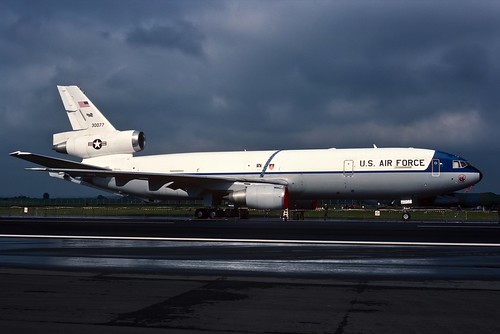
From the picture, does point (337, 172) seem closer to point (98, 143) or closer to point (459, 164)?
point (459, 164)

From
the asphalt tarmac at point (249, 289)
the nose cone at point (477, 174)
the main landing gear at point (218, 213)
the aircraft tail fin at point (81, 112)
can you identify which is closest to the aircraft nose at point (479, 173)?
the nose cone at point (477, 174)

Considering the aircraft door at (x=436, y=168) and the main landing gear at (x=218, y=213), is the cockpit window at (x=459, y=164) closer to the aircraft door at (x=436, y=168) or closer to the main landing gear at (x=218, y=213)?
the aircraft door at (x=436, y=168)

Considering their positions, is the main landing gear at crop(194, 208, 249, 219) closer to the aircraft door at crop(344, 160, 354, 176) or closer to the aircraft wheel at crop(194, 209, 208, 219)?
the aircraft wheel at crop(194, 209, 208, 219)

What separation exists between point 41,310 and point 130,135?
34.1 m

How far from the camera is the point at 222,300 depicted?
712 cm

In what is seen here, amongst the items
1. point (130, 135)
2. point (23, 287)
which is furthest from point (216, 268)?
point (130, 135)

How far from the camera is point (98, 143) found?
134ft

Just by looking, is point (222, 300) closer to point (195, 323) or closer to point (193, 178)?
point (195, 323)

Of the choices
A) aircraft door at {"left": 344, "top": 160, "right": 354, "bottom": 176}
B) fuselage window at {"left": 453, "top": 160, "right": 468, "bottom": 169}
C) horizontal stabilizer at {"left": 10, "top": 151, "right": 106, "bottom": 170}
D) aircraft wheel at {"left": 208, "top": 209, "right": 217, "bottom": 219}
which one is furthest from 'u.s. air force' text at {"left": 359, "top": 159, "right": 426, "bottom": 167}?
horizontal stabilizer at {"left": 10, "top": 151, "right": 106, "bottom": 170}

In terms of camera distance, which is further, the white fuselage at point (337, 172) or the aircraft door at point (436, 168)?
the white fuselage at point (337, 172)

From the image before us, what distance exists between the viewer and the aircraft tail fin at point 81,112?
41.0m

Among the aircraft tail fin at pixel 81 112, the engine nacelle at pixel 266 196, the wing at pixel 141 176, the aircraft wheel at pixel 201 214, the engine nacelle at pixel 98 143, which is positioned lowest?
the aircraft wheel at pixel 201 214

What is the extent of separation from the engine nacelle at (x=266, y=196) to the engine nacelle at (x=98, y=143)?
11.0 meters

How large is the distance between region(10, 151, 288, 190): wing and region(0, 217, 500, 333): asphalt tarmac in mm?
19913
